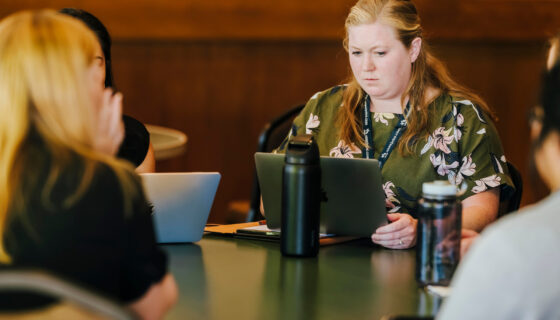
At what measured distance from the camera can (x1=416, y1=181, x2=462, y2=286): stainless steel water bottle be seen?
1436mm

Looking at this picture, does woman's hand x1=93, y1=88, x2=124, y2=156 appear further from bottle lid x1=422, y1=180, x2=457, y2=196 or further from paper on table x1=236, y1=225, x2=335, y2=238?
paper on table x1=236, y1=225, x2=335, y2=238

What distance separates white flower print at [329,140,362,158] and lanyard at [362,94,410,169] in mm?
30

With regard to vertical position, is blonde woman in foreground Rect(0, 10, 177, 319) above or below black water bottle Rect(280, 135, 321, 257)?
above

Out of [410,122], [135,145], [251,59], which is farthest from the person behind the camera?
[251,59]

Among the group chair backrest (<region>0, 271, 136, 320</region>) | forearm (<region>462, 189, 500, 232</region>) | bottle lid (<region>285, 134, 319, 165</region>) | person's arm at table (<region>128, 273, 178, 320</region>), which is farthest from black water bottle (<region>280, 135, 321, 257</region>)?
chair backrest (<region>0, 271, 136, 320</region>)

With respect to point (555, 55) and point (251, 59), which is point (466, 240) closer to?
point (555, 55)

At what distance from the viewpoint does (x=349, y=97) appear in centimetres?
231

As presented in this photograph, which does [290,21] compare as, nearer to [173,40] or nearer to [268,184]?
[173,40]

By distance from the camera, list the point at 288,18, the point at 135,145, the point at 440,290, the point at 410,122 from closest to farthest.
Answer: the point at 440,290 < the point at 410,122 < the point at 135,145 < the point at 288,18

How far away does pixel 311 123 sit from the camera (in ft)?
7.75

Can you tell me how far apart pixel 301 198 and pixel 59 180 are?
2.33ft

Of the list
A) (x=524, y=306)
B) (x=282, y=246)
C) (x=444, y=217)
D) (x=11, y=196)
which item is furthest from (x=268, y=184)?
(x=524, y=306)

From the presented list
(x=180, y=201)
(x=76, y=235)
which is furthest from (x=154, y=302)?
(x=180, y=201)

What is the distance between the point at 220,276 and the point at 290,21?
300 cm
